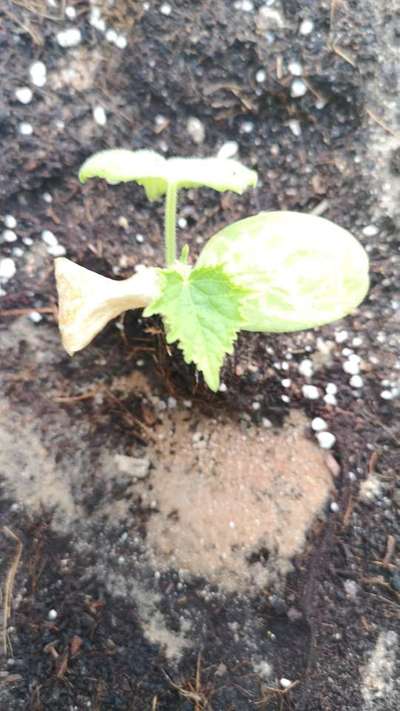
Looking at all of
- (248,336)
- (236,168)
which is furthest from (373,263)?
(236,168)

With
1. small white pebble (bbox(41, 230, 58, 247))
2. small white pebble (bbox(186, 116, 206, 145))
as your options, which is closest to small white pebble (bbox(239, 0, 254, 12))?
small white pebble (bbox(186, 116, 206, 145))

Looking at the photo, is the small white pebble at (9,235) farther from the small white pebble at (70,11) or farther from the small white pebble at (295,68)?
the small white pebble at (295,68)

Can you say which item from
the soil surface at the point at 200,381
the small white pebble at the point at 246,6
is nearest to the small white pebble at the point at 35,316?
the soil surface at the point at 200,381

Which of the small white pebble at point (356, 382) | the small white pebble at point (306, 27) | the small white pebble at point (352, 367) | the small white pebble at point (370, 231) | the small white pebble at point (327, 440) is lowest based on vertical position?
the small white pebble at point (327, 440)

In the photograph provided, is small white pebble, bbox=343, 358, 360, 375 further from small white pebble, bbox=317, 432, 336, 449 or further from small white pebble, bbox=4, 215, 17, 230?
small white pebble, bbox=4, 215, 17, 230

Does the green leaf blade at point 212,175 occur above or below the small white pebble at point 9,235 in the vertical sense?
above

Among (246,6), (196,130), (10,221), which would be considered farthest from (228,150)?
(10,221)
